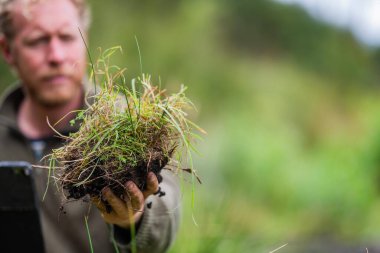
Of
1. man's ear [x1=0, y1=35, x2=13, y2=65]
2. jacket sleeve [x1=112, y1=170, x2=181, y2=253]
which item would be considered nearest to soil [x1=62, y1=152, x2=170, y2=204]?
jacket sleeve [x1=112, y1=170, x2=181, y2=253]

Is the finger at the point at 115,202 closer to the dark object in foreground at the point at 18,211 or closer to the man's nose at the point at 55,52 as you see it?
the dark object in foreground at the point at 18,211

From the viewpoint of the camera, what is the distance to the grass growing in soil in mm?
1995

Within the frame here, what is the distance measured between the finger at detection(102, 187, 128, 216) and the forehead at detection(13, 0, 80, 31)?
1290 mm

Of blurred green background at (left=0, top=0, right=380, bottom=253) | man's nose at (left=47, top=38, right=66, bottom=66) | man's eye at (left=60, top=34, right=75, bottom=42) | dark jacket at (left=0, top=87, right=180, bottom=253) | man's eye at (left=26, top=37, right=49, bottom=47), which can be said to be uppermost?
blurred green background at (left=0, top=0, right=380, bottom=253)

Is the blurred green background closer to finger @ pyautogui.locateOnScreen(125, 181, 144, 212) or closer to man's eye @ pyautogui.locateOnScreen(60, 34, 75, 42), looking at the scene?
finger @ pyautogui.locateOnScreen(125, 181, 144, 212)

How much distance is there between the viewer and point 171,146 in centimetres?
208

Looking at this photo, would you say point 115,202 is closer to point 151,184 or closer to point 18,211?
point 151,184

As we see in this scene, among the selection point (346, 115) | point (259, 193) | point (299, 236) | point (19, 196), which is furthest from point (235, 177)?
point (346, 115)

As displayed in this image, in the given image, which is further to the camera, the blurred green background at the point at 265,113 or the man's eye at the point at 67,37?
the blurred green background at the point at 265,113

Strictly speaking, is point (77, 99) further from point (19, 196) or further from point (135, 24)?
point (135, 24)

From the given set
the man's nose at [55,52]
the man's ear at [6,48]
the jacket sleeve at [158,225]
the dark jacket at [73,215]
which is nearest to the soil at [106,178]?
the jacket sleeve at [158,225]

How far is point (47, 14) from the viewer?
10.5ft

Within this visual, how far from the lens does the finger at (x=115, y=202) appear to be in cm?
200

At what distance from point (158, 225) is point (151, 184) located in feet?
2.27
